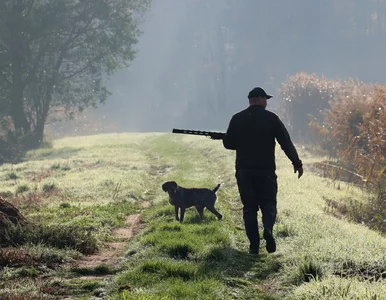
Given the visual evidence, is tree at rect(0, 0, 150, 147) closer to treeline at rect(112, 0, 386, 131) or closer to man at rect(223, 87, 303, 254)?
man at rect(223, 87, 303, 254)

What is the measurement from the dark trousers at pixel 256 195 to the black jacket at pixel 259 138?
13 centimetres

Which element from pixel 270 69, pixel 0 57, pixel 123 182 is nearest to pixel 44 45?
pixel 0 57

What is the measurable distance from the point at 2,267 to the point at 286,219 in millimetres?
6664

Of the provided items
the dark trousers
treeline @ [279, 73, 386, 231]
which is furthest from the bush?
the dark trousers

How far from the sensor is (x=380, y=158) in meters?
15.2

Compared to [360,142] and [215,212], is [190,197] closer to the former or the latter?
[215,212]

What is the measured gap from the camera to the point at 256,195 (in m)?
9.27

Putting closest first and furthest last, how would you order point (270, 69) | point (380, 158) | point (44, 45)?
point (380, 158) → point (44, 45) → point (270, 69)

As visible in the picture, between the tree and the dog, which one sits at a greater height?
the tree

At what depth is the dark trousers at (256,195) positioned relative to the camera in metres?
9.14

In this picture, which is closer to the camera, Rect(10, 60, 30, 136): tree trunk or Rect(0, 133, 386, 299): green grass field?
Rect(0, 133, 386, 299): green grass field

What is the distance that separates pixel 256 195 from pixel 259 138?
1.01m

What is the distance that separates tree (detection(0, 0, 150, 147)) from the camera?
39.9m

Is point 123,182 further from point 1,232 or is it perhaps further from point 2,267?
point 2,267
